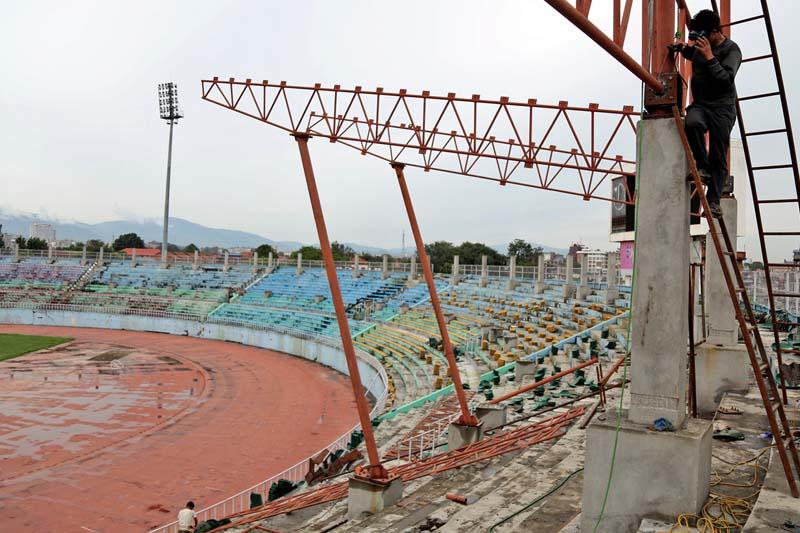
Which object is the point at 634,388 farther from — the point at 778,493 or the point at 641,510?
the point at 778,493

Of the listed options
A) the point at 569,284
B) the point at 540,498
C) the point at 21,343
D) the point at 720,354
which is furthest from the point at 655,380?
the point at 21,343

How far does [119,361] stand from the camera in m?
34.3

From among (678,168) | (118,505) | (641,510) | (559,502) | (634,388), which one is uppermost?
(678,168)

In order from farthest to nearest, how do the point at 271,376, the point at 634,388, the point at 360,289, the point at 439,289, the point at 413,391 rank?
1. the point at 360,289
2. the point at 439,289
3. the point at 271,376
4. the point at 413,391
5. the point at 634,388

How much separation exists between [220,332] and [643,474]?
42.9m

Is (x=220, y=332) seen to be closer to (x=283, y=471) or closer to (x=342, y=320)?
(x=283, y=471)

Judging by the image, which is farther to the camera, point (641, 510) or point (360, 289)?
point (360, 289)

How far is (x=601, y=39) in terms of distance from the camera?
4.98 metres

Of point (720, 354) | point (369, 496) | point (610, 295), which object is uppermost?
point (610, 295)

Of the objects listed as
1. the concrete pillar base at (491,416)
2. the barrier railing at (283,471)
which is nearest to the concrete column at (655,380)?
the concrete pillar base at (491,416)

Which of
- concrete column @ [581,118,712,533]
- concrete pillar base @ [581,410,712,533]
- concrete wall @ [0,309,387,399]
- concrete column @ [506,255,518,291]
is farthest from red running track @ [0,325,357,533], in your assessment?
concrete column @ [506,255,518,291]

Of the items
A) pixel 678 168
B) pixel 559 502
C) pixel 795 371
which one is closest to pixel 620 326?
pixel 795 371

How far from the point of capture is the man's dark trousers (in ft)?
19.2

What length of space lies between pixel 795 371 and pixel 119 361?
113ft
